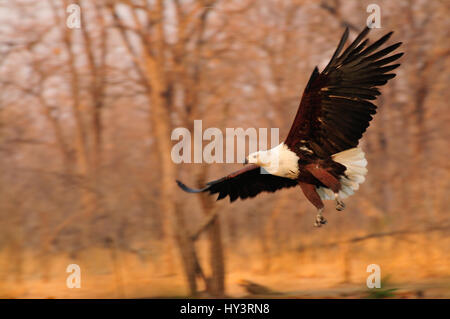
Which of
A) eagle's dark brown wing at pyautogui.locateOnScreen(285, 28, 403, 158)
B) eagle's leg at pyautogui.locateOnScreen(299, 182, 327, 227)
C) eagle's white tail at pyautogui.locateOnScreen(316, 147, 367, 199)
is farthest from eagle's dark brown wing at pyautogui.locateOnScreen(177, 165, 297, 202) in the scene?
eagle's dark brown wing at pyautogui.locateOnScreen(285, 28, 403, 158)

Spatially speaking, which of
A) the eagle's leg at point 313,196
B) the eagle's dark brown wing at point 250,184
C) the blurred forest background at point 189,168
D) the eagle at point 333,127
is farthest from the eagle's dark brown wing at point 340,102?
the blurred forest background at point 189,168

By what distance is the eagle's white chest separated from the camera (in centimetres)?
532

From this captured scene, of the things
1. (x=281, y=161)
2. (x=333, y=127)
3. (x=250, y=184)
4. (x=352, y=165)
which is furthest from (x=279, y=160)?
(x=250, y=184)

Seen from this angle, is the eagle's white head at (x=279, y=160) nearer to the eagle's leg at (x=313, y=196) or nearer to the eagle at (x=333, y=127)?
the eagle at (x=333, y=127)

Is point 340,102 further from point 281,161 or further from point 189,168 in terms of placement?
point 189,168

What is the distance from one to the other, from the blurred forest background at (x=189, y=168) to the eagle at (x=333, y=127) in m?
4.08

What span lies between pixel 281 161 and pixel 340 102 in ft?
2.56

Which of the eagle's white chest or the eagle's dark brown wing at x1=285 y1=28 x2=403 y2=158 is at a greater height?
the eagle's dark brown wing at x1=285 y1=28 x2=403 y2=158

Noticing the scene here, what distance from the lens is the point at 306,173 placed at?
17.8 ft

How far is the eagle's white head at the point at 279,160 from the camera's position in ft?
17.4

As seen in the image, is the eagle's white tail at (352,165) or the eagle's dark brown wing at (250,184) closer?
the eagle's white tail at (352,165)

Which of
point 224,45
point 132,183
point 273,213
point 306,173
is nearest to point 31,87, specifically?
point 132,183

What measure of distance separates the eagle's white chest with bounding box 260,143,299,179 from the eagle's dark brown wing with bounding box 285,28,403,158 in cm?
8

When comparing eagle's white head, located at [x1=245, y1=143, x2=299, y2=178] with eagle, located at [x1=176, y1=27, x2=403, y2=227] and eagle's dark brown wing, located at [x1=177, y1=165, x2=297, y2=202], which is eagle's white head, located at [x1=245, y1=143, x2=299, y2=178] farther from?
eagle's dark brown wing, located at [x1=177, y1=165, x2=297, y2=202]
